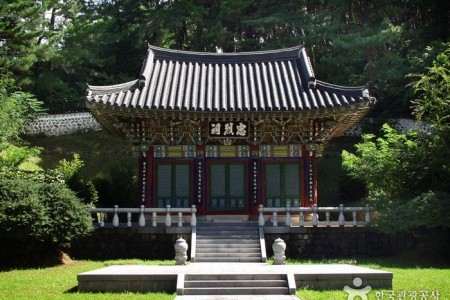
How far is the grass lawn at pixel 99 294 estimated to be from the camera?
12195 mm

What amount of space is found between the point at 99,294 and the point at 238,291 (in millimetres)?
3166

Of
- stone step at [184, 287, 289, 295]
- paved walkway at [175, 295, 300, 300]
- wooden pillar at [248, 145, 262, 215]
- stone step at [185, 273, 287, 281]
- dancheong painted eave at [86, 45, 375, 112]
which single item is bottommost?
paved walkway at [175, 295, 300, 300]

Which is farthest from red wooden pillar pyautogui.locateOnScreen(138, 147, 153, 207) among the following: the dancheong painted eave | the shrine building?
the dancheong painted eave

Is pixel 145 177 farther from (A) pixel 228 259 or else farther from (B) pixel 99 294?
(B) pixel 99 294

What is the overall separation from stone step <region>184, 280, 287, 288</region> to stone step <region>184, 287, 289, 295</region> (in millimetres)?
199

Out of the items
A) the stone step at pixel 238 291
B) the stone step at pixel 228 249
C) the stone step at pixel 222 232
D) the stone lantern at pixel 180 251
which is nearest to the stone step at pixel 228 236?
the stone step at pixel 222 232

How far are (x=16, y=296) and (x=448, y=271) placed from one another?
11.0 meters

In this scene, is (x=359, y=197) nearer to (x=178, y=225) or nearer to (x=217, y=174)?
(x=217, y=174)

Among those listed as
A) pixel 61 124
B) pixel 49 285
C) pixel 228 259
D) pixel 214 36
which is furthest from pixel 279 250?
pixel 61 124

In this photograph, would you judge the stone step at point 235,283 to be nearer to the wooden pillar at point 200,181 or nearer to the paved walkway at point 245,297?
the paved walkway at point 245,297

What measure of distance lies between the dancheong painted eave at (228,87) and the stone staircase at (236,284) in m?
8.77

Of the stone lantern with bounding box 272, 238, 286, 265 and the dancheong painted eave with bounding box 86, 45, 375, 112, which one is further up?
the dancheong painted eave with bounding box 86, 45, 375, 112

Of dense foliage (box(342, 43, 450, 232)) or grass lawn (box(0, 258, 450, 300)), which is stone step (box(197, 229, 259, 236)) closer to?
grass lawn (box(0, 258, 450, 300))

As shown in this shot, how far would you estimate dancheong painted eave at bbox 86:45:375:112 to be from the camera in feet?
69.1
